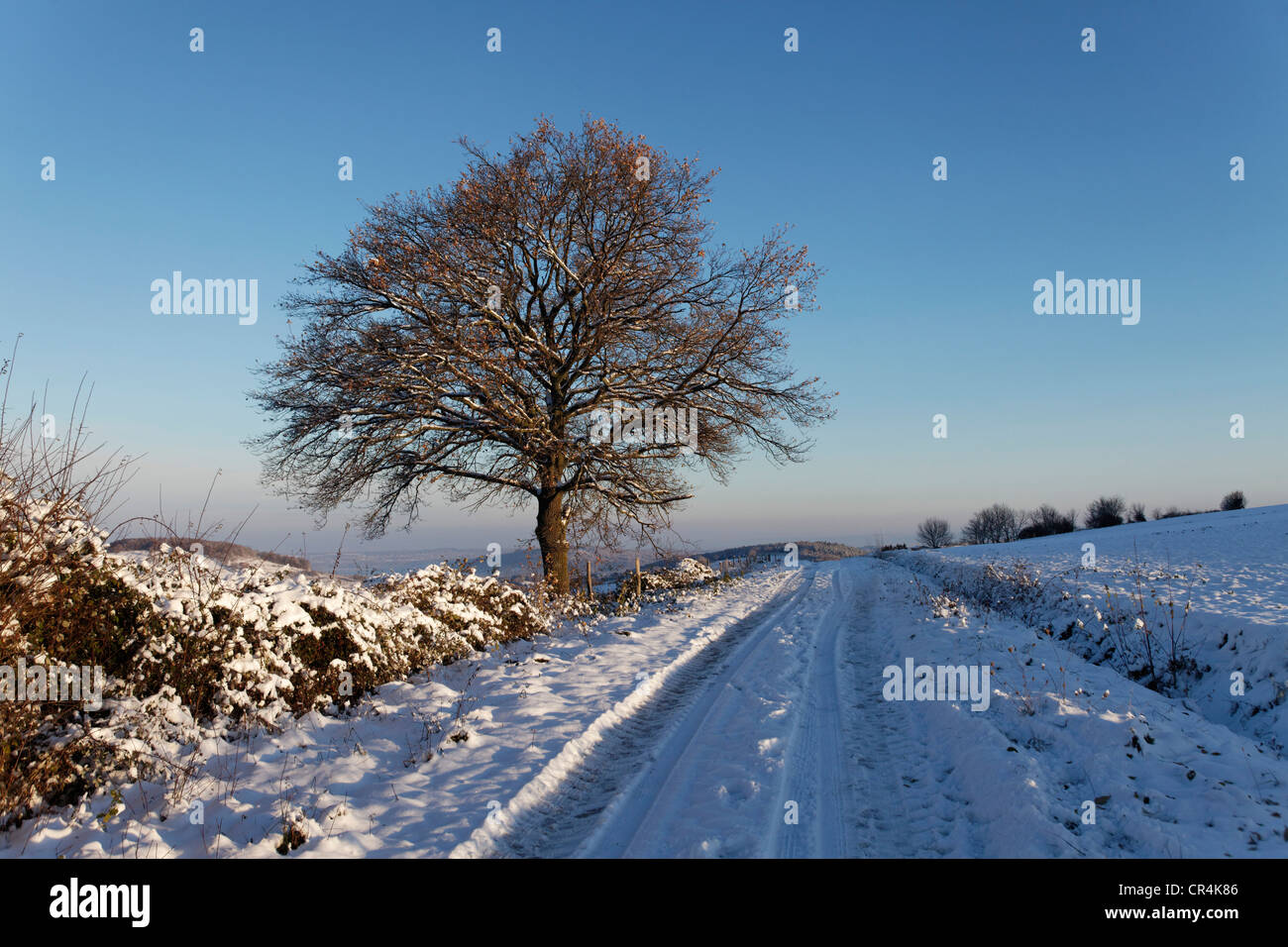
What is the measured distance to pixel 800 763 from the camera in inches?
227

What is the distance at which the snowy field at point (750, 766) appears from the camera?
434cm

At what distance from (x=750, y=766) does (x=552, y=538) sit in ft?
38.9

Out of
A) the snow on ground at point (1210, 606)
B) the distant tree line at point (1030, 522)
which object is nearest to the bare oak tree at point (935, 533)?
the distant tree line at point (1030, 522)

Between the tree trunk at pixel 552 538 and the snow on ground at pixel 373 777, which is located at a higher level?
the tree trunk at pixel 552 538

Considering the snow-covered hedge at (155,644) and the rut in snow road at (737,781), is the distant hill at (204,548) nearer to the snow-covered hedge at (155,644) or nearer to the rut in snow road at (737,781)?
the snow-covered hedge at (155,644)

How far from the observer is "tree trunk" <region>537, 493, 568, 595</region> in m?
16.7

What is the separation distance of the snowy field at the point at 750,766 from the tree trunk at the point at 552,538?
19.1 feet

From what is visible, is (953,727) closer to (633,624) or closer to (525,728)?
(525,728)

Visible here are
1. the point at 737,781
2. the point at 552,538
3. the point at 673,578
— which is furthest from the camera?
the point at 673,578

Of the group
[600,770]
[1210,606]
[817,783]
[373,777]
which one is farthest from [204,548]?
[1210,606]

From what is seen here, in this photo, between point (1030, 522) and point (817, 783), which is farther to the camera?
point (1030, 522)

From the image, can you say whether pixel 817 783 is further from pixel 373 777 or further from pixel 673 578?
pixel 673 578

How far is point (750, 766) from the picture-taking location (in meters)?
5.63

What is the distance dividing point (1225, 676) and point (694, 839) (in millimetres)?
9514
